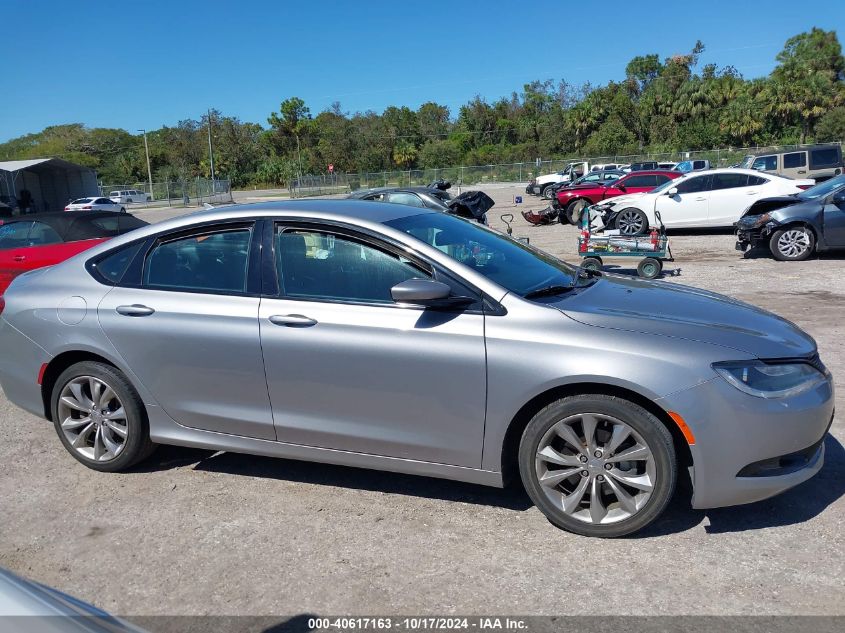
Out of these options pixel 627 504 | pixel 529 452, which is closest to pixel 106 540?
pixel 529 452

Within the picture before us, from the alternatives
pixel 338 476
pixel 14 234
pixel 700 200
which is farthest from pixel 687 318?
pixel 700 200

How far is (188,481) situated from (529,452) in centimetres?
224

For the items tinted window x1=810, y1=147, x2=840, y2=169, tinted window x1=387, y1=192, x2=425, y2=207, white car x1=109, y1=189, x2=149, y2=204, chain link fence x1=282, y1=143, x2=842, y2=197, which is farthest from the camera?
white car x1=109, y1=189, x2=149, y2=204

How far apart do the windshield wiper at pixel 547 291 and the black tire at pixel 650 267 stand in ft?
25.1

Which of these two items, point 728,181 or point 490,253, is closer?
point 490,253

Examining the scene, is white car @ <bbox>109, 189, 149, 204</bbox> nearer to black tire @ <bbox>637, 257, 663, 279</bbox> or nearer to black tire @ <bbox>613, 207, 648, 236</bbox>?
black tire @ <bbox>613, 207, 648, 236</bbox>

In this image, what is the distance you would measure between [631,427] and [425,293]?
118cm

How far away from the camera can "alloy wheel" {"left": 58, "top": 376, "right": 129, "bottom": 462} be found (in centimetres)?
447

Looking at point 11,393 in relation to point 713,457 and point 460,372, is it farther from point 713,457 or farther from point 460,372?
point 713,457

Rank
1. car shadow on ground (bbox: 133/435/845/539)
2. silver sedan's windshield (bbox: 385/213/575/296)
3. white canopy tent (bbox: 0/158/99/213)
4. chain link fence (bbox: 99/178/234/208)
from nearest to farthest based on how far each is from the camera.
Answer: car shadow on ground (bbox: 133/435/845/539) → silver sedan's windshield (bbox: 385/213/575/296) → white canopy tent (bbox: 0/158/99/213) → chain link fence (bbox: 99/178/234/208)

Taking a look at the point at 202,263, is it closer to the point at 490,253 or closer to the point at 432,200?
the point at 490,253

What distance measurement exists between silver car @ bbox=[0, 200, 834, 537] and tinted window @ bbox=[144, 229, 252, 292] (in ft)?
0.04

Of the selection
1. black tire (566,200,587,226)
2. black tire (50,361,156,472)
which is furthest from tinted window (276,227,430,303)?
black tire (566,200,587,226)

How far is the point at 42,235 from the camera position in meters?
9.22
